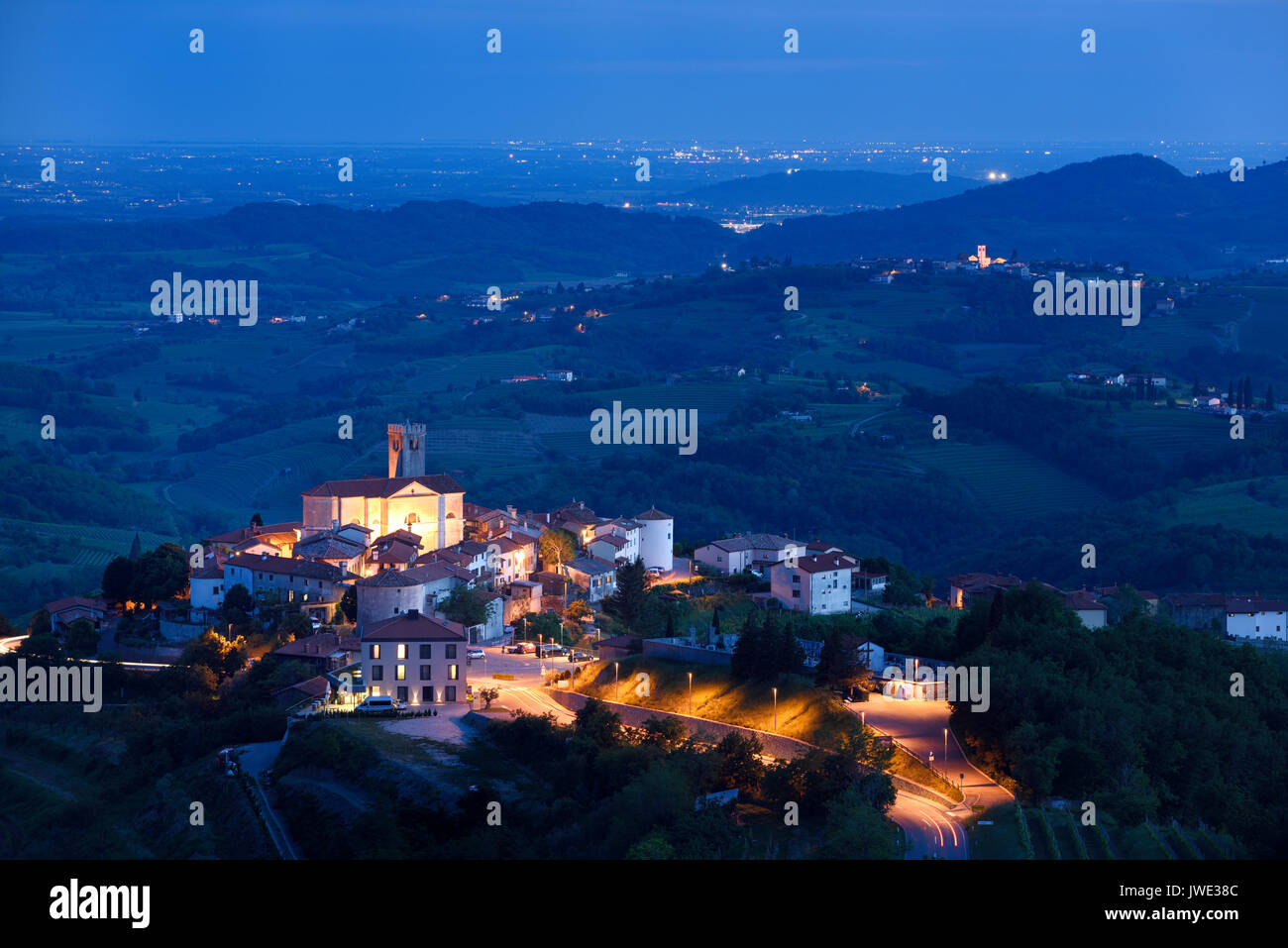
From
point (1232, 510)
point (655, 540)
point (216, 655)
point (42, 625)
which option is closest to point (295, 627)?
point (216, 655)

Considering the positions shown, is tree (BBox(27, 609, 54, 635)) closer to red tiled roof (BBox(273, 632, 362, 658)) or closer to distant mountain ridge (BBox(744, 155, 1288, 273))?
red tiled roof (BBox(273, 632, 362, 658))

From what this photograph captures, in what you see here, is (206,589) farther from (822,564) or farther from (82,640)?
(822,564)

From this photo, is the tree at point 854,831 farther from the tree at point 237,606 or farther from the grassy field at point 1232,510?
the grassy field at point 1232,510

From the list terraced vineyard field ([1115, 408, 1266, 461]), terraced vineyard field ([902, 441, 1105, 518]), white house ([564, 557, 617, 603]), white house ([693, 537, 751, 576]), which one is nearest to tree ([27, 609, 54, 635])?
white house ([564, 557, 617, 603])

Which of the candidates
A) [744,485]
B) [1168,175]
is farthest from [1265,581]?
[1168,175]

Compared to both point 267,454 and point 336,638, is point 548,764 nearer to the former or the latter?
point 336,638

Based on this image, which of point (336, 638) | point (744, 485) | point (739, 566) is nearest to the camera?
point (336, 638)

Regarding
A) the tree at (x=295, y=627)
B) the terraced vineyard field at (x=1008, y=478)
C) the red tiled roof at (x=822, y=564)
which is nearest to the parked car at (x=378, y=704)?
the tree at (x=295, y=627)
